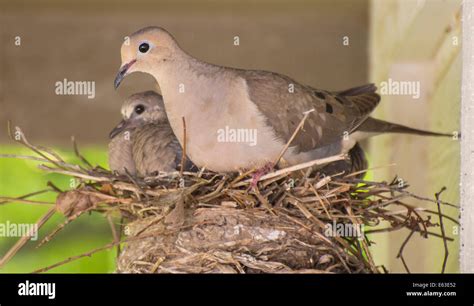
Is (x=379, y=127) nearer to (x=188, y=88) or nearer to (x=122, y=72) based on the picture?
(x=188, y=88)

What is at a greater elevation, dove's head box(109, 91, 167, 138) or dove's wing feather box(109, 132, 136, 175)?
dove's head box(109, 91, 167, 138)

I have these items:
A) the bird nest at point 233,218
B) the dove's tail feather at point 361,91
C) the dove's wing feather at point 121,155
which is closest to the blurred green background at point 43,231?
the dove's wing feather at point 121,155

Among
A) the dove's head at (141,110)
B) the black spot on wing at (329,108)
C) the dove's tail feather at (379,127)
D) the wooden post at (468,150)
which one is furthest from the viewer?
the dove's head at (141,110)

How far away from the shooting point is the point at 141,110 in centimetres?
284

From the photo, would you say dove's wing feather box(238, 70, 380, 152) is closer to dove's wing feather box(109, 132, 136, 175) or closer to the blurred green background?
dove's wing feather box(109, 132, 136, 175)

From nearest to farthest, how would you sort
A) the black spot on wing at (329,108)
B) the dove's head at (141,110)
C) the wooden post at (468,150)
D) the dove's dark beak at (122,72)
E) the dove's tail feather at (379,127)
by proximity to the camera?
the wooden post at (468,150), the dove's dark beak at (122,72), the black spot on wing at (329,108), the dove's tail feather at (379,127), the dove's head at (141,110)

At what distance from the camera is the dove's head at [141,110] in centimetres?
283

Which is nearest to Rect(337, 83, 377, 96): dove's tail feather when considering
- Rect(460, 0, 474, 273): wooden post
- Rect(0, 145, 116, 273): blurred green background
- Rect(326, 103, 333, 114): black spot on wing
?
Rect(326, 103, 333, 114): black spot on wing

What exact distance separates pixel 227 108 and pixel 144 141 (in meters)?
0.40

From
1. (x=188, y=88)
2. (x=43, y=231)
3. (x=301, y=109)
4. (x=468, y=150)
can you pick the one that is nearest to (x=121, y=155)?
(x=188, y=88)

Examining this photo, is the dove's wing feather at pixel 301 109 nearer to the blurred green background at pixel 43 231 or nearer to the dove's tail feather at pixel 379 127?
the dove's tail feather at pixel 379 127

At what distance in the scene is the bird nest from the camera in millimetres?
2232

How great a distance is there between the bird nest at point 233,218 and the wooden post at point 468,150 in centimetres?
29
